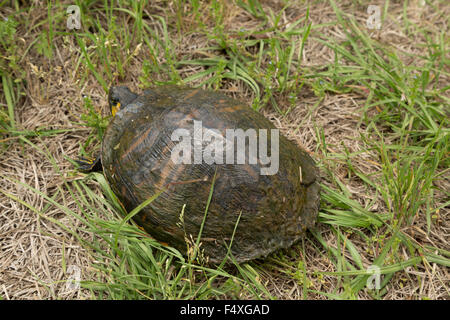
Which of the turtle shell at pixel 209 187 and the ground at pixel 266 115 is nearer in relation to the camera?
the turtle shell at pixel 209 187

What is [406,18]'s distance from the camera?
343cm

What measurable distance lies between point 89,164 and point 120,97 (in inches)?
21.2

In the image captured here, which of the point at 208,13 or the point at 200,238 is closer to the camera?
the point at 200,238

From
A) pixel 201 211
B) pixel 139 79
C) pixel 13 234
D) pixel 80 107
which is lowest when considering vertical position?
pixel 13 234

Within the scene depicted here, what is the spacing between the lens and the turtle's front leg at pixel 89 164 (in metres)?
2.72

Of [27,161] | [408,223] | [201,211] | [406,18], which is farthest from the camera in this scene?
[406,18]

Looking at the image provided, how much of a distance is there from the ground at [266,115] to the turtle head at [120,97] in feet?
0.55

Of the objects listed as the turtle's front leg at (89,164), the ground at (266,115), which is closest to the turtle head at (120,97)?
the ground at (266,115)

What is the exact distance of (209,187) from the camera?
2.17 metres

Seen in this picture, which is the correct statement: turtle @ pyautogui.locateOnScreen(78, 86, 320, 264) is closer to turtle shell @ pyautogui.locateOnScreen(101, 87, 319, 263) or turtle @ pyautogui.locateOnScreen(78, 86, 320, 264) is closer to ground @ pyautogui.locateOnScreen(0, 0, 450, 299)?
turtle shell @ pyautogui.locateOnScreen(101, 87, 319, 263)

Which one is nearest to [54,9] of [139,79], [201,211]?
[139,79]

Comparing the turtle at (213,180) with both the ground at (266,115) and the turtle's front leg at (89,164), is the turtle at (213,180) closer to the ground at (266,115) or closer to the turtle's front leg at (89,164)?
the ground at (266,115)

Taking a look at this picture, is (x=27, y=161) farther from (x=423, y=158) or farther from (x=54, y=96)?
(x=423, y=158)
